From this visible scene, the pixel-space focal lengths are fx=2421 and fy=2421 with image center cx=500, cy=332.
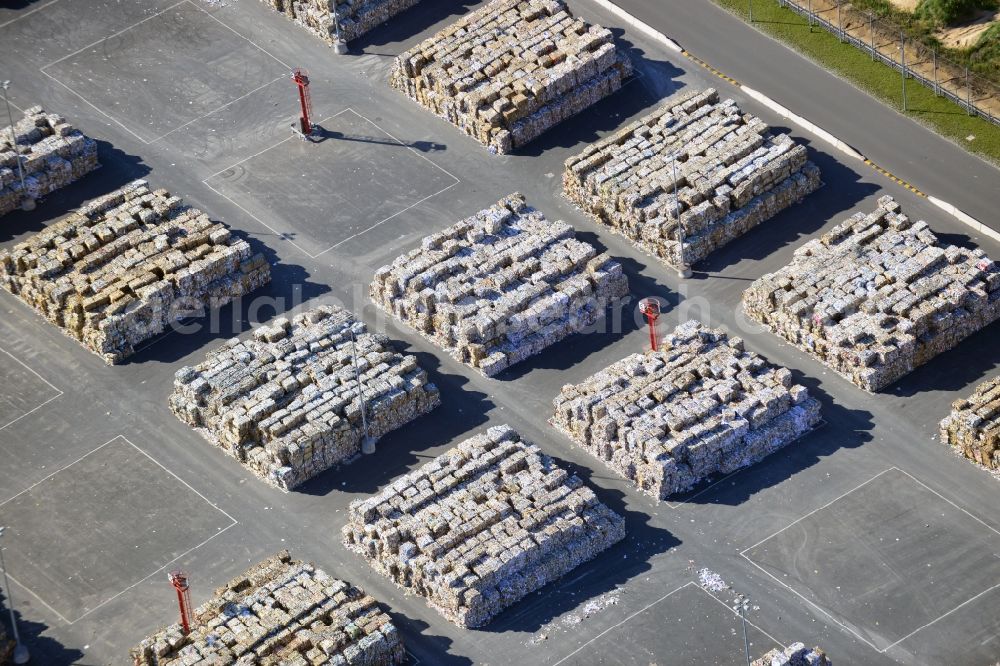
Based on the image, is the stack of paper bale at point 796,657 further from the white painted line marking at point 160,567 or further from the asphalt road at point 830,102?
the asphalt road at point 830,102

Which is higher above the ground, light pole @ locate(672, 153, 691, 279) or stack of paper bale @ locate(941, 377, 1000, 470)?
light pole @ locate(672, 153, 691, 279)

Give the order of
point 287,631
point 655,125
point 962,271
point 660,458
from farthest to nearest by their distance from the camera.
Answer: point 655,125, point 962,271, point 660,458, point 287,631

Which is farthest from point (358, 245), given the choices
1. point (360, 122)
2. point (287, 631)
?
point (287, 631)

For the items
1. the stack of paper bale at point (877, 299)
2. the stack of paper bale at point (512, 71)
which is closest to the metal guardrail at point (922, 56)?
the stack of paper bale at point (512, 71)

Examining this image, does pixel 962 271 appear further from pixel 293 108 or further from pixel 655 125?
pixel 293 108

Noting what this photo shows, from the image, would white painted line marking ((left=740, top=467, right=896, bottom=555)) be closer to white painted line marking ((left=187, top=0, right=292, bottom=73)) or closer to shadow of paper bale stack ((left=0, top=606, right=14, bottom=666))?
shadow of paper bale stack ((left=0, top=606, right=14, bottom=666))

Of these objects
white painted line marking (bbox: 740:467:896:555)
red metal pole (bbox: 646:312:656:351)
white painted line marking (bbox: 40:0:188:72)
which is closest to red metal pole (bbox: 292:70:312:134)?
white painted line marking (bbox: 40:0:188:72)
